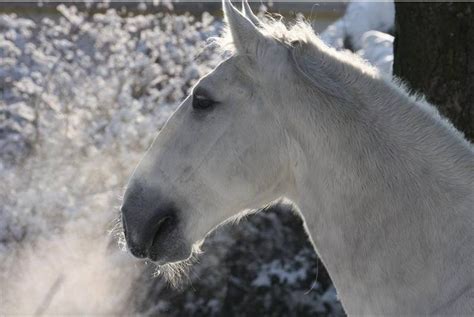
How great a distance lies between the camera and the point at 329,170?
287 centimetres

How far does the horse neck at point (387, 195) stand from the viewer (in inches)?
108

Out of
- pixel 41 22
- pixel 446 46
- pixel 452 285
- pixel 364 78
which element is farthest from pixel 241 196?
pixel 41 22

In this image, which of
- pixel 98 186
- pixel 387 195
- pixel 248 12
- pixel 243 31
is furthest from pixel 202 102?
pixel 98 186

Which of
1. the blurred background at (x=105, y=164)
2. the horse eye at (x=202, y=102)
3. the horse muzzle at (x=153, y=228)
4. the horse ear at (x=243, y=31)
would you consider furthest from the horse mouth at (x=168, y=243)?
the blurred background at (x=105, y=164)

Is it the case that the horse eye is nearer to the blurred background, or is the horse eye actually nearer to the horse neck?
the horse neck

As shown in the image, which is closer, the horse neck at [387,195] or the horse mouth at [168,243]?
the horse neck at [387,195]

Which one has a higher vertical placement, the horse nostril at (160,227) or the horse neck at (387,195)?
the horse neck at (387,195)

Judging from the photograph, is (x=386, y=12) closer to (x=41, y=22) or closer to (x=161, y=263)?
(x=41, y=22)

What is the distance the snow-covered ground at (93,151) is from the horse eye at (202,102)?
4484 millimetres

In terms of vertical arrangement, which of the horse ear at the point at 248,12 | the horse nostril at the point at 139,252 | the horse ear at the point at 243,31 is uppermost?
the horse ear at the point at 243,31

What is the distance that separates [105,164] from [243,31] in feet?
17.6

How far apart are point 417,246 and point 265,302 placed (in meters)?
4.80

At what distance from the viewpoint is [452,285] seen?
2.72m

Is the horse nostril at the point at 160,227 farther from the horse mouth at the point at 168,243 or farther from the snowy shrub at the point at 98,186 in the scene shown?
the snowy shrub at the point at 98,186
